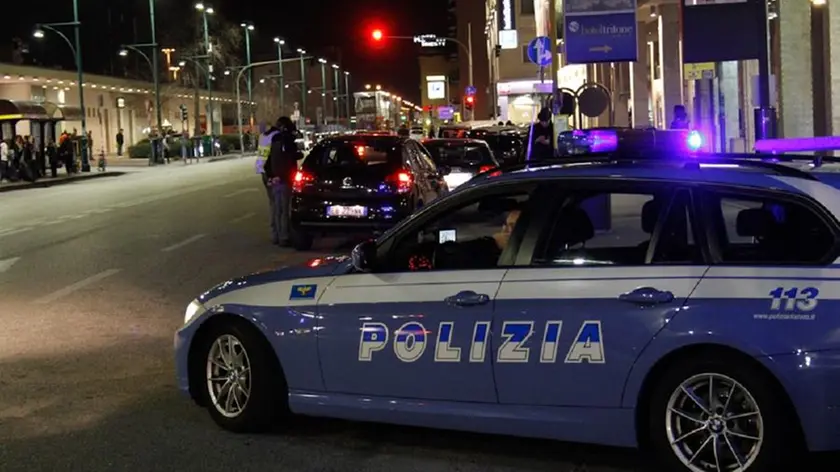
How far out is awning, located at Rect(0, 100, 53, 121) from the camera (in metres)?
39.3

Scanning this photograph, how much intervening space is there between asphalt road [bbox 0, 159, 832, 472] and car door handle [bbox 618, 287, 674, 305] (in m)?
1.03

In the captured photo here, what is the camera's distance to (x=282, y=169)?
15.8 meters

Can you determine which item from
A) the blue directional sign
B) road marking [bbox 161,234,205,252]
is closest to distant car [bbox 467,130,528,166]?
the blue directional sign

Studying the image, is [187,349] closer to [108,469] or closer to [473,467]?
[108,469]

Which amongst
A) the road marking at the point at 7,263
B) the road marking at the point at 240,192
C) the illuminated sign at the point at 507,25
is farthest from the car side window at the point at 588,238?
the illuminated sign at the point at 507,25

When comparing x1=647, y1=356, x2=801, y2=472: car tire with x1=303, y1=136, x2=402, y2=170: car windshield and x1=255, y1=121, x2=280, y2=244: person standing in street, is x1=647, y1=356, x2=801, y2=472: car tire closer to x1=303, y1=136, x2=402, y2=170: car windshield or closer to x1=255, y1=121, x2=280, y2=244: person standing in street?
x1=303, y1=136, x2=402, y2=170: car windshield

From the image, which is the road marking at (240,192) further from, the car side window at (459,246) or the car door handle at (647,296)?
the car door handle at (647,296)

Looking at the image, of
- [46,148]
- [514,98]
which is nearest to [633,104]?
[46,148]

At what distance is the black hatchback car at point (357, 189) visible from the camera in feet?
47.5

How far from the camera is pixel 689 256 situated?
5.05 metres

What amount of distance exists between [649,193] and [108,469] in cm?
321

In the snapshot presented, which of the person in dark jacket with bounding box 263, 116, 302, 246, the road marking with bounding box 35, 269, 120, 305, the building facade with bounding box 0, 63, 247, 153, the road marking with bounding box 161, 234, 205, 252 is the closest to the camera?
the road marking with bounding box 35, 269, 120, 305

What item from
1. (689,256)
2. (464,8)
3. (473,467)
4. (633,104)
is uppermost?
(464,8)

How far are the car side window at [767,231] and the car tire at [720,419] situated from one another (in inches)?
21.0
